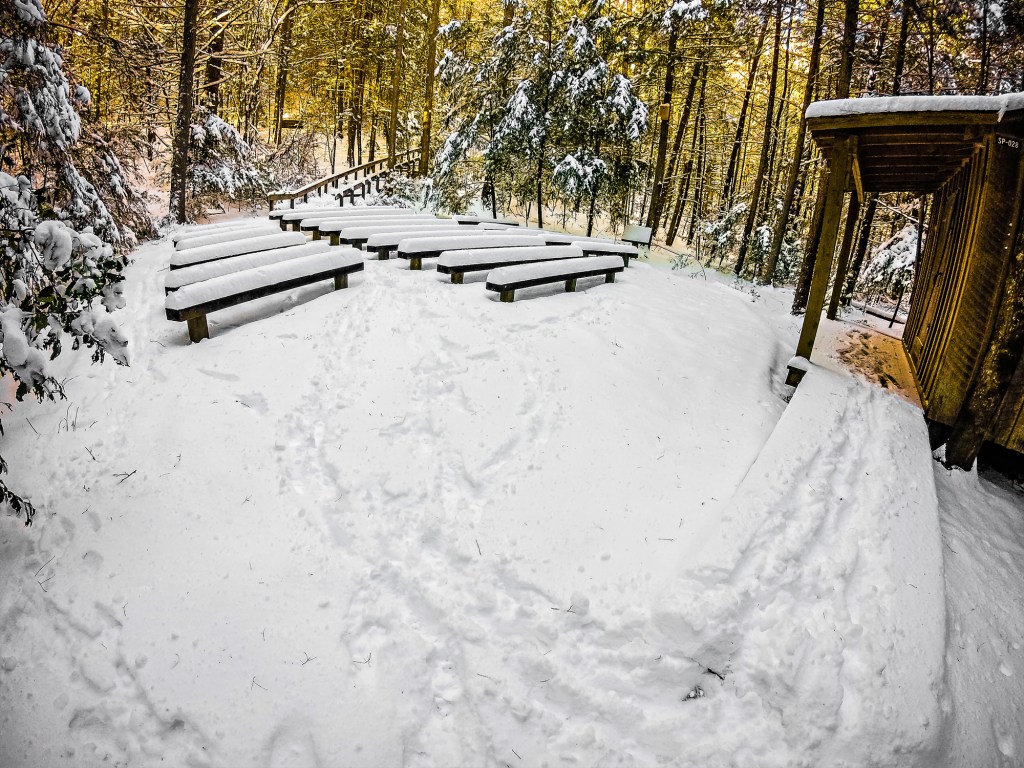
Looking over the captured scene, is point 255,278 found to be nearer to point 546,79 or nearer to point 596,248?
point 596,248

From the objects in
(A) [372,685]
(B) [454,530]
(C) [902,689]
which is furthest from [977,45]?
(A) [372,685]

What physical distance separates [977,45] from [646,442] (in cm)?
1107

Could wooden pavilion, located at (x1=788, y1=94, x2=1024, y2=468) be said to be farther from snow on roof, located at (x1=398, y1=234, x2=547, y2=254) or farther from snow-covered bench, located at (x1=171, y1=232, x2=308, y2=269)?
snow-covered bench, located at (x1=171, y1=232, x2=308, y2=269)

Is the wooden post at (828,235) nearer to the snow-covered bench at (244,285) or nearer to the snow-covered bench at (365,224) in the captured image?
the snow-covered bench at (244,285)

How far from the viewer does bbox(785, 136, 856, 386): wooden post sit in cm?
546

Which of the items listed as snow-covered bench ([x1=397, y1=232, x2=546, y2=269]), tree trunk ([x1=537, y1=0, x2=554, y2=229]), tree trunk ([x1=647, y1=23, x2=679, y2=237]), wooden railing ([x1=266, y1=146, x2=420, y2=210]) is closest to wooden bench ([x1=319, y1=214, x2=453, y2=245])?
snow-covered bench ([x1=397, y1=232, x2=546, y2=269])

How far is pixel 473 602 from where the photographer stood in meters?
3.13

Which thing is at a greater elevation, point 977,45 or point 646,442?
point 977,45

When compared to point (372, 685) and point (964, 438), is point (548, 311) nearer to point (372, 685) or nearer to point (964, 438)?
point (964, 438)

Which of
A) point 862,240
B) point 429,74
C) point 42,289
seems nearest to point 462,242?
point 42,289

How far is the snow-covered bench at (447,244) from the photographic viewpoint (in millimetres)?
8211

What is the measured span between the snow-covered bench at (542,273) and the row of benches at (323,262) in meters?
0.01

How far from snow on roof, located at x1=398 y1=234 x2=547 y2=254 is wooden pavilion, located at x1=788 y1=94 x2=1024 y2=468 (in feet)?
17.5

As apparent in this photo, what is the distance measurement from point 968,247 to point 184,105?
14.5m
